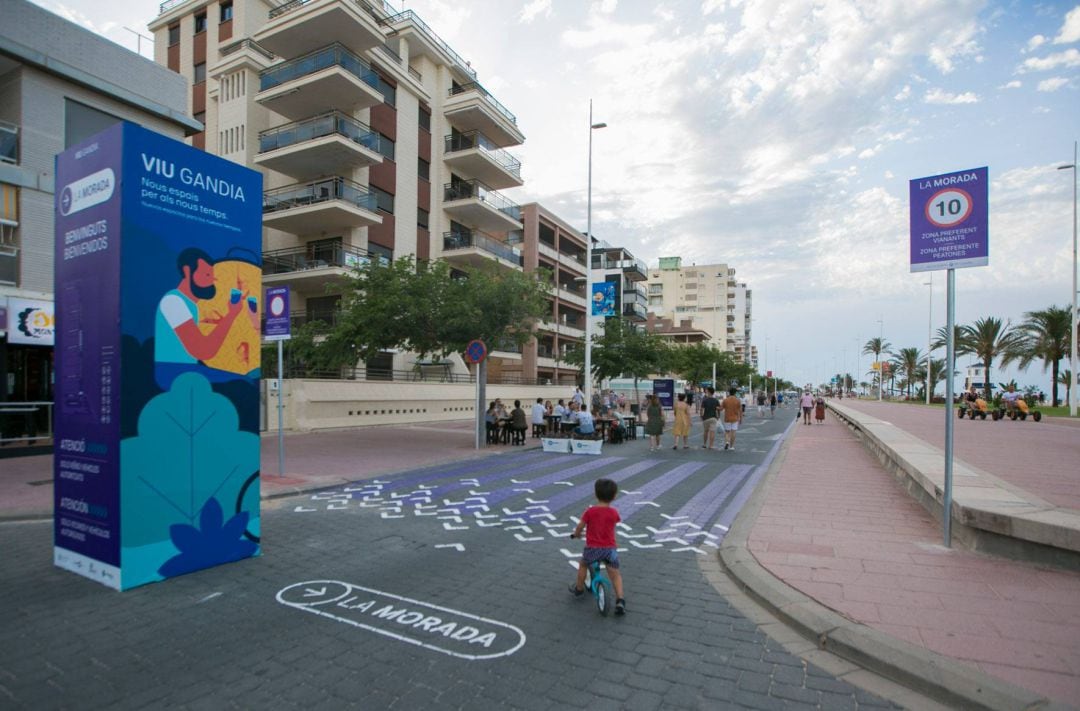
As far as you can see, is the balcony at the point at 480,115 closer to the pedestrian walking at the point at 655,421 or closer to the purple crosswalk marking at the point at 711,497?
the pedestrian walking at the point at 655,421

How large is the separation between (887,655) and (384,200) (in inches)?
1236

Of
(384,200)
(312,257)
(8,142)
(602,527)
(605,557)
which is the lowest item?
(605,557)

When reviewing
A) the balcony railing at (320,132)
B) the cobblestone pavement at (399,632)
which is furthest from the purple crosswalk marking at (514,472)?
the balcony railing at (320,132)

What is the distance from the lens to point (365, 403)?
78.3ft

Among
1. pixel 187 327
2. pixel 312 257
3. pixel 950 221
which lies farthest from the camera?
pixel 312 257

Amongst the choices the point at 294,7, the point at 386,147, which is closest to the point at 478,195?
the point at 386,147

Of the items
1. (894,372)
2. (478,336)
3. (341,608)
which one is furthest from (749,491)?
(894,372)

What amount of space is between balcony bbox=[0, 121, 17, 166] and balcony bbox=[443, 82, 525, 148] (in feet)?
80.2

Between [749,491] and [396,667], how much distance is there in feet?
26.7

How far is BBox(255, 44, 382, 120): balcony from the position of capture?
26.5 metres

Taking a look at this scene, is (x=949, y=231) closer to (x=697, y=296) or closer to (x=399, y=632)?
(x=399, y=632)

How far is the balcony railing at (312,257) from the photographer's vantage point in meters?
27.3

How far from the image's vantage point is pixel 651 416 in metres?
16.8

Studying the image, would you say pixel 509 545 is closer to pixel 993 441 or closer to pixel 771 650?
pixel 771 650
